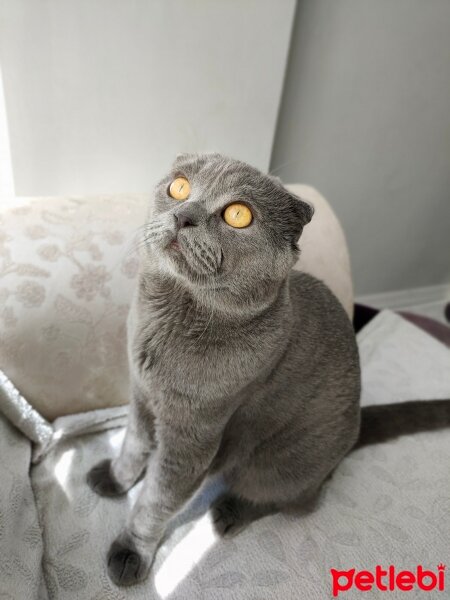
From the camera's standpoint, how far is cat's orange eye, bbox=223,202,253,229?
608 mm

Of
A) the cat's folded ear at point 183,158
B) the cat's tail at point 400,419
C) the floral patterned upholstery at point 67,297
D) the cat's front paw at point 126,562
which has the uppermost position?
the cat's folded ear at point 183,158

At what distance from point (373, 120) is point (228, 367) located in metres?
1.19

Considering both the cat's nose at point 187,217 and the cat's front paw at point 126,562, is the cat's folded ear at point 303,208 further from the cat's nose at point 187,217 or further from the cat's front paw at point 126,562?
the cat's front paw at point 126,562

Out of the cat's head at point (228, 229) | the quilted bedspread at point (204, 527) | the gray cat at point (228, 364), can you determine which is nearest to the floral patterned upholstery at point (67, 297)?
the quilted bedspread at point (204, 527)

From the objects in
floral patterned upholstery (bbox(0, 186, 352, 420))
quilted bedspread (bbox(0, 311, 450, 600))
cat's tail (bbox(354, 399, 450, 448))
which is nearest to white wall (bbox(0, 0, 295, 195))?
floral patterned upholstery (bbox(0, 186, 352, 420))

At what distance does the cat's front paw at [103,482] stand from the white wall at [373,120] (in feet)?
3.30

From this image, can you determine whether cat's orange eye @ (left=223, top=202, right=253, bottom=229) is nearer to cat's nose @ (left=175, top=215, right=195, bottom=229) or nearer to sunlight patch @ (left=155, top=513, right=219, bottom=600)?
cat's nose @ (left=175, top=215, right=195, bottom=229)

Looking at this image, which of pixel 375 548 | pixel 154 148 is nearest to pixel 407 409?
pixel 375 548

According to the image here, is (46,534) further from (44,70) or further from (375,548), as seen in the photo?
(44,70)

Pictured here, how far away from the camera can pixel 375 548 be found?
83 cm
